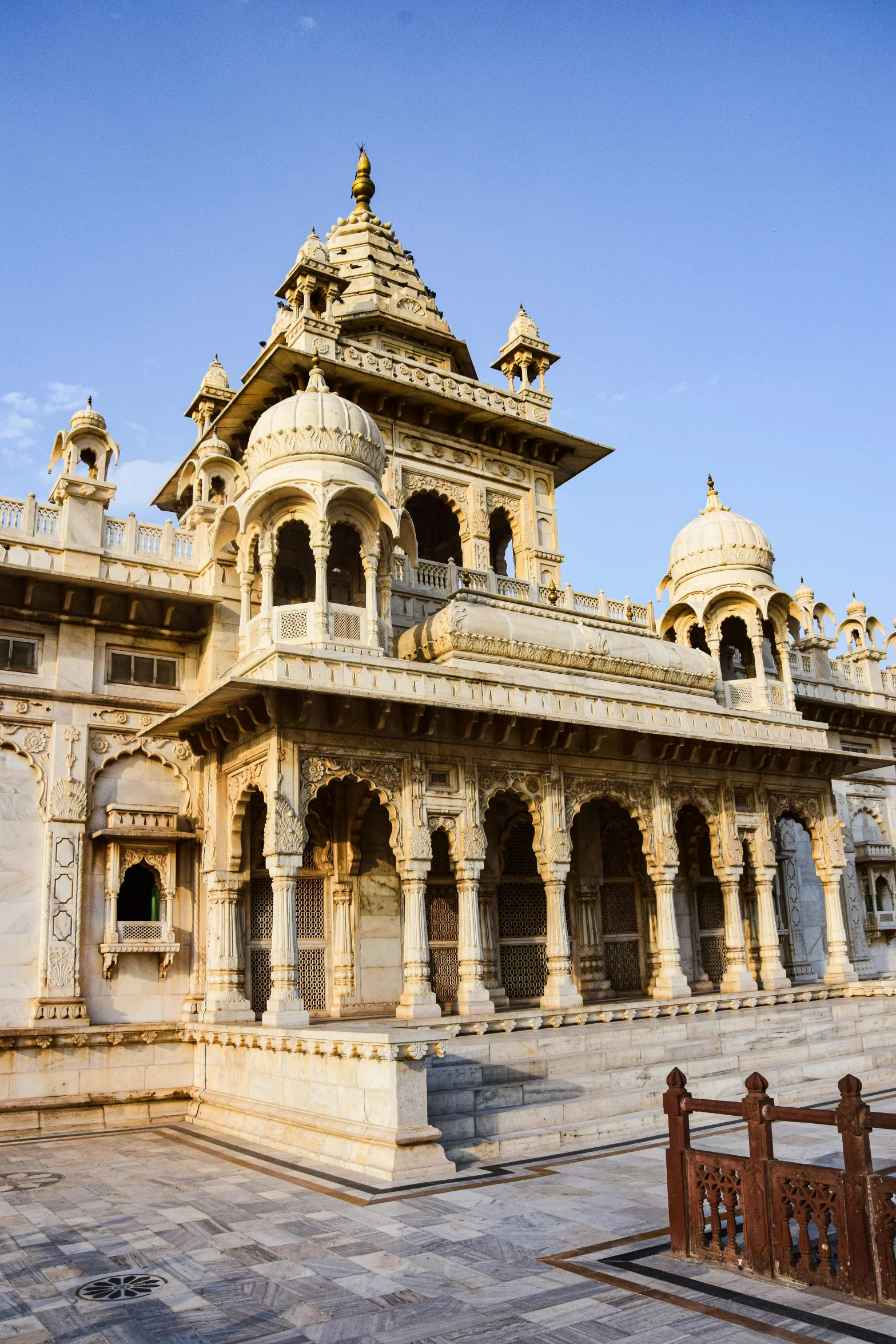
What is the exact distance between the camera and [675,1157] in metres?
6.54

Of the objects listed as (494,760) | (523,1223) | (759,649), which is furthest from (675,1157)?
(759,649)

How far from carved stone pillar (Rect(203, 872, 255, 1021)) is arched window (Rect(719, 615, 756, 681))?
11738mm

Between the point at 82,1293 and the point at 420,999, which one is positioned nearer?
the point at 82,1293

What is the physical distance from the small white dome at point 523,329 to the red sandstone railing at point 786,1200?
61.7 feet

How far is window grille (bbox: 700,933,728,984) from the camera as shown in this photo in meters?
19.7

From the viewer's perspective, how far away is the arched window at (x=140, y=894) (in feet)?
47.6

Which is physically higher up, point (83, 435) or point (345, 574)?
point (83, 435)

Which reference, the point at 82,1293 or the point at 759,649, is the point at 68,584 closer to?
the point at 82,1293

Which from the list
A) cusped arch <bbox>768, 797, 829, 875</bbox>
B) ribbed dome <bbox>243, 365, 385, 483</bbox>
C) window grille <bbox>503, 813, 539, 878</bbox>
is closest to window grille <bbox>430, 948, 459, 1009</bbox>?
window grille <bbox>503, 813, 539, 878</bbox>

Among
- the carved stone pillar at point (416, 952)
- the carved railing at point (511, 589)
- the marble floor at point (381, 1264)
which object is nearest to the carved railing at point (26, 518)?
the carved railing at point (511, 589)

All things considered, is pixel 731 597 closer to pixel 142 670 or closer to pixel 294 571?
pixel 294 571

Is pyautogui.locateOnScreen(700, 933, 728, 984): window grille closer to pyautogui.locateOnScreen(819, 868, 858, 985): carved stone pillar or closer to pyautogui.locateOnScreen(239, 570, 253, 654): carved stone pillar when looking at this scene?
pyautogui.locateOnScreen(819, 868, 858, 985): carved stone pillar

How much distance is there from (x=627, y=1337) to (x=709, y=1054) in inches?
364

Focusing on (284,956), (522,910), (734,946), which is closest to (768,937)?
(734,946)
